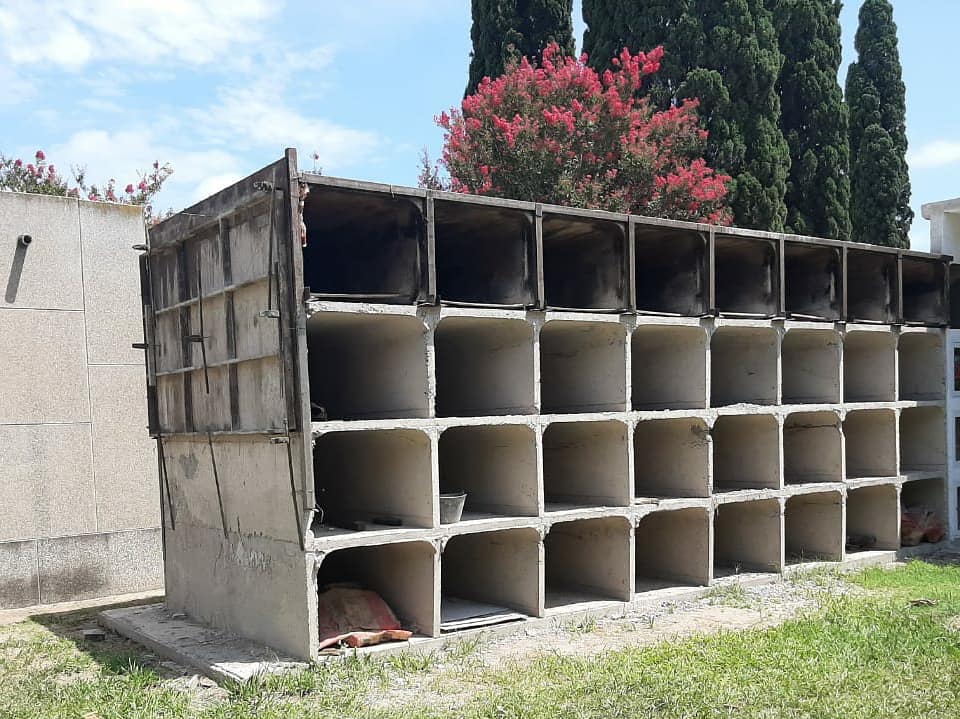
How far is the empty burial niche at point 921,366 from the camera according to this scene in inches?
578

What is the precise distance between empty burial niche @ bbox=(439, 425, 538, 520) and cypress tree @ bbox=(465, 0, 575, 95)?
14.1 meters

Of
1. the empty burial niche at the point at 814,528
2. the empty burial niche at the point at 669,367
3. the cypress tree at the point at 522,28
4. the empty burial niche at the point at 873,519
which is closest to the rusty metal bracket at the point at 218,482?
the empty burial niche at the point at 669,367

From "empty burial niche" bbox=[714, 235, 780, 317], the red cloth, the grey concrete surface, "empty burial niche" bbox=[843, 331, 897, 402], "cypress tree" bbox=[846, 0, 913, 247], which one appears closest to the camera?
the red cloth

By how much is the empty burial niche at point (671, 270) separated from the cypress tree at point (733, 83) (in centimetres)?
988

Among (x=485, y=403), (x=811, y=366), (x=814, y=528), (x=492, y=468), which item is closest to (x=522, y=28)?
(x=811, y=366)

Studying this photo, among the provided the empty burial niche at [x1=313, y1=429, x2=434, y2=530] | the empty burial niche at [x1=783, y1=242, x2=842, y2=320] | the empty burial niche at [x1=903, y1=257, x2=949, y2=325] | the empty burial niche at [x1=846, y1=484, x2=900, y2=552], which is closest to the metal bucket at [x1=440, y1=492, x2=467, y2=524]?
the empty burial niche at [x1=313, y1=429, x2=434, y2=530]

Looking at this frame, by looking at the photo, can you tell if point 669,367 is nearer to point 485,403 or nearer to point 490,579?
point 485,403

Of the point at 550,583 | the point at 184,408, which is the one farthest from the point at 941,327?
the point at 184,408

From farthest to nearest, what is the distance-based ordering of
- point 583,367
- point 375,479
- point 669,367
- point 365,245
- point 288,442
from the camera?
1. point 669,367
2. point 583,367
3. point 365,245
4. point 375,479
5. point 288,442

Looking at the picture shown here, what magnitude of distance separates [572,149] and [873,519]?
27.8ft

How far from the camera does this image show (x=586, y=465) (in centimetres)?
1132

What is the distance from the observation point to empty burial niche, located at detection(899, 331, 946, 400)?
14688 millimetres

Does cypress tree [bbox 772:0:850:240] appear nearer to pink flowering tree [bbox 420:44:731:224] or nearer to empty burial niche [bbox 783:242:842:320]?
pink flowering tree [bbox 420:44:731:224]

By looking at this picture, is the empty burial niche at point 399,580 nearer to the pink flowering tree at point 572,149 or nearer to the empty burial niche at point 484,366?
the empty burial niche at point 484,366
